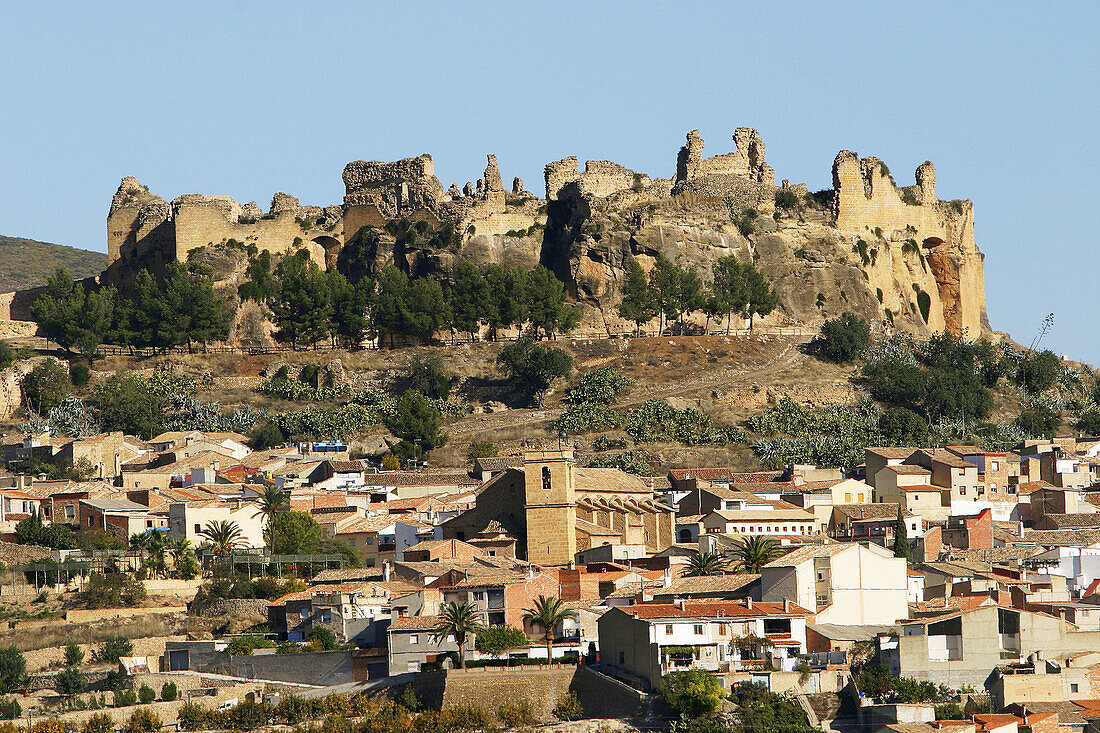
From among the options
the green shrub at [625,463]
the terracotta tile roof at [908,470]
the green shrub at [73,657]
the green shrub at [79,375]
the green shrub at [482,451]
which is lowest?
the green shrub at [73,657]

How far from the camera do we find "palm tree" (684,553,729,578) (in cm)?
5147

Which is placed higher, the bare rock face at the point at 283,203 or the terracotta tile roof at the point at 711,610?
the bare rock face at the point at 283,203

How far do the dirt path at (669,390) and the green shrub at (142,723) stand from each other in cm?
3561

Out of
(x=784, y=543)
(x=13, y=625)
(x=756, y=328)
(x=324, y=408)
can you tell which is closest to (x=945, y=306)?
(x=756, y=328)

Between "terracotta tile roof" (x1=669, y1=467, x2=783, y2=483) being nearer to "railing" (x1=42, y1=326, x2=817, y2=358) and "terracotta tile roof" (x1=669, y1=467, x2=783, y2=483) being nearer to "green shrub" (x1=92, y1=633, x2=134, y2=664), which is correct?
"railing" (x1=42, y1=326, x2=817, y2=358)

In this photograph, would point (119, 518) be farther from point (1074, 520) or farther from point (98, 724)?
point (1074, 520)

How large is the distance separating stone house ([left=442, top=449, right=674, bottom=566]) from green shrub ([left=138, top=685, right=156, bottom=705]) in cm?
1365

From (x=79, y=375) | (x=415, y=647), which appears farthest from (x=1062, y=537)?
(x=79, y=375)

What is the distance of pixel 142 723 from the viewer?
41.5m

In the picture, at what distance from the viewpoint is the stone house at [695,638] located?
41.4 meters

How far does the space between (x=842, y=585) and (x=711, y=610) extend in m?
4.01

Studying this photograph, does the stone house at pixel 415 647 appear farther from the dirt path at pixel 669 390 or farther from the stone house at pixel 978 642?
the dirt path at pixel 669 390

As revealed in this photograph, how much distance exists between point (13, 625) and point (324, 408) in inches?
1164

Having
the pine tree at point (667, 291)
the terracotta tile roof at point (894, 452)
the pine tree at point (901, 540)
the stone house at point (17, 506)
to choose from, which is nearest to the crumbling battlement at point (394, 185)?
the pine tree at point (667, 291)
